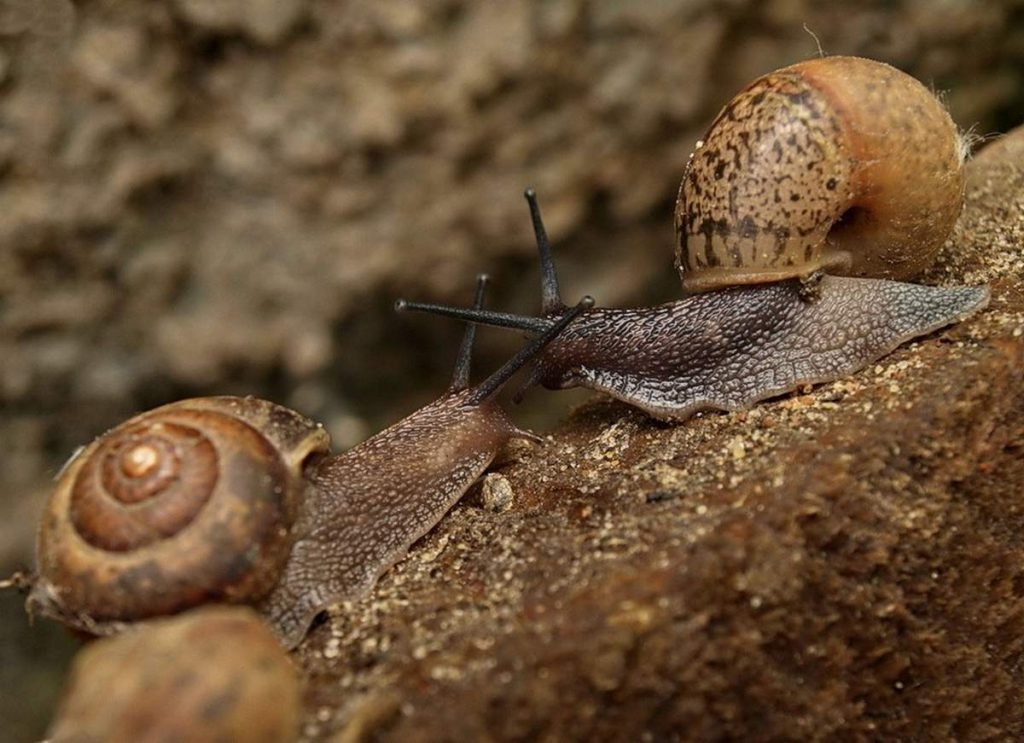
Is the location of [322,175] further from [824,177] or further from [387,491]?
[824,177]

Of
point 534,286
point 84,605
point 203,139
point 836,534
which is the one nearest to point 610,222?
point 534,286

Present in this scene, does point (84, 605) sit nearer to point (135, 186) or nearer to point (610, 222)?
point (135, 186)

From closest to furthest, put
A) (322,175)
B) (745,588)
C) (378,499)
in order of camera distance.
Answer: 1. (745,588)
2. (378,499)
3. (322,175)

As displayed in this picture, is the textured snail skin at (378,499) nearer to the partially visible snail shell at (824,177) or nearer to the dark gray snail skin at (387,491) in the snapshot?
the dark gray snail skin at (387,491)

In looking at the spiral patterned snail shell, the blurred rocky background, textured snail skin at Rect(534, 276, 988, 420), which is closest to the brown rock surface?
textured snail skin at Rect(534, 276, 988, 420)

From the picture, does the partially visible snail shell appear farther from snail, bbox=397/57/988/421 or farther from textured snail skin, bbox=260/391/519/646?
textured snail skin, bbox=260/391/519/646

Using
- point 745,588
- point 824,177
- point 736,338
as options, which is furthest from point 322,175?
point 745,588

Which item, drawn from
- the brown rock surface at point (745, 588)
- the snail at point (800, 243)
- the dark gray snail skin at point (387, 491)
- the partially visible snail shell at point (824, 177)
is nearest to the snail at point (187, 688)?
the brown rock surface at point (745, 588)
